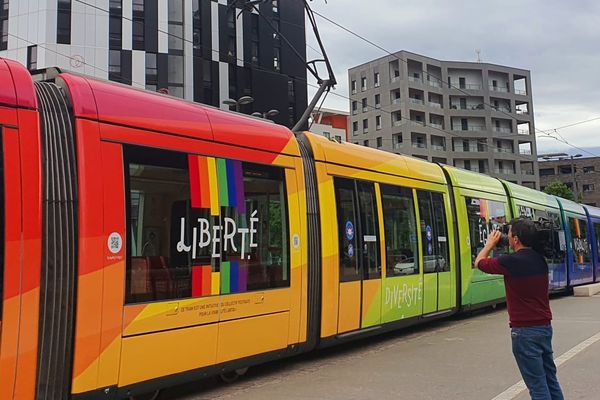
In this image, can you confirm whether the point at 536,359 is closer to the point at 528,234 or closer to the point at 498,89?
the point at 528,234

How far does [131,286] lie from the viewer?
4.98m

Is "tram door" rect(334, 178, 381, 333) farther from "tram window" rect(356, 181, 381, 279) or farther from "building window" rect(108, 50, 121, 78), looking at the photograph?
"building window" rect(108, 50, 121, 78)

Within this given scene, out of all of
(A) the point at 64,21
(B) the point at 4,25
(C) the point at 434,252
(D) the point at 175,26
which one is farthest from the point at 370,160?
(B) the point at 4,25

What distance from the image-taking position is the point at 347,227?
779cm

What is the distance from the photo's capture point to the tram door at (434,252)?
9.69 meters

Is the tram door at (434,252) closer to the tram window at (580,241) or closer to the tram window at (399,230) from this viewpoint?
the tram window at (399,230)

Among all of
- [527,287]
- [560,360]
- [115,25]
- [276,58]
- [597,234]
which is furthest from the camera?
[276,58]

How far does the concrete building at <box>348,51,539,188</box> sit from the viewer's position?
243ft

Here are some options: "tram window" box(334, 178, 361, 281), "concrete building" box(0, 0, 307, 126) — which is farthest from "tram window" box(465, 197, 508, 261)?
"concrete building" box(0, 0, 307, 126)

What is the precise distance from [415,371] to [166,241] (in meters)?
3.64

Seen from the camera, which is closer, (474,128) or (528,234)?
(528,234)

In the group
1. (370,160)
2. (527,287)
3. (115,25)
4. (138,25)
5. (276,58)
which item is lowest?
(527,287)

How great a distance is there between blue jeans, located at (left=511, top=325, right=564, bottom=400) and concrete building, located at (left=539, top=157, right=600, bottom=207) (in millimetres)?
91256

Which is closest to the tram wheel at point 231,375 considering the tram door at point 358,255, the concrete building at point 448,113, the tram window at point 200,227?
Result: the tram window at point 200,227
